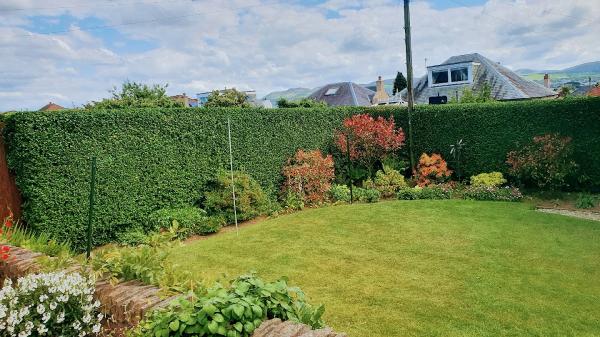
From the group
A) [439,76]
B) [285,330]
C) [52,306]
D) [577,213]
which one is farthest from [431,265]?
[439,76]

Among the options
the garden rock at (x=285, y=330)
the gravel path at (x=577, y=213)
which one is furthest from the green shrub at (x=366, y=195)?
the garden rock at (x=285, y=330)

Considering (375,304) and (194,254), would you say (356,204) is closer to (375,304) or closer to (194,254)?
(194,254)

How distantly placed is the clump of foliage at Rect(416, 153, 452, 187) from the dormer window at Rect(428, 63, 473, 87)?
19959 millimetres

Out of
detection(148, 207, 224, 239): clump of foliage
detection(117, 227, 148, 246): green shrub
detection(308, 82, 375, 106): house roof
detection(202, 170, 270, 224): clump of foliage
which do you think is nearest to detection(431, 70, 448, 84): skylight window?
detection(308, 82, 375, 106): house roof

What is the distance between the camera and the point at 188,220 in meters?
11.0

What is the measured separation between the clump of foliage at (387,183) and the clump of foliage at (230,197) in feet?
15.5

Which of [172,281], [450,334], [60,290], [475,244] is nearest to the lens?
[60,290]

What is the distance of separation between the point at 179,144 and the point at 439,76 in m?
29.2

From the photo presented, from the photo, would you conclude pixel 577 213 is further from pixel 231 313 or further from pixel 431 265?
pixel 231 313

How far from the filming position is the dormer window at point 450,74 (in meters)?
33.6

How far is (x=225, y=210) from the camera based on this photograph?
39.8ft

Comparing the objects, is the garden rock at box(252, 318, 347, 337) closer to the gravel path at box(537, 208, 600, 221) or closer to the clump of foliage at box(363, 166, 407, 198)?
the gravel path at box(537, 208, 600, 221)

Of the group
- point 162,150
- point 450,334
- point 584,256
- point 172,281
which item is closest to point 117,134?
point 162,150

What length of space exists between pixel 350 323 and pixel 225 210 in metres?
7.18
